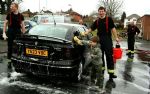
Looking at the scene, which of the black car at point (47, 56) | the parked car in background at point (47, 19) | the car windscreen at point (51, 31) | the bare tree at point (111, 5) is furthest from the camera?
the bare tree at point (111, 5)

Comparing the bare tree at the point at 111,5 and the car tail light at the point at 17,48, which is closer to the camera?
the car tail light at the point at 17,48

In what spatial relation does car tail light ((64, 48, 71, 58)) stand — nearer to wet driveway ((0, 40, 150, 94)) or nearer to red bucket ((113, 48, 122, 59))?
wet driveway ((0, 40, 150, 94))

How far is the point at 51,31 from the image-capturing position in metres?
8.67

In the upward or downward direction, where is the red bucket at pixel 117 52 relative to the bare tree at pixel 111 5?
downward

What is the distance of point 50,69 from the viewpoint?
7594mm

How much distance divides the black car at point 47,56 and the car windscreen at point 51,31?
0.37 metres

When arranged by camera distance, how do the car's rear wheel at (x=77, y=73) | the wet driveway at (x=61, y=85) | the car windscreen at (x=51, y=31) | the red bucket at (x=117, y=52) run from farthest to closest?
the red bucket at (x=117, y=52)
the car windscreen at (x=51, y=31)
the car's rear wheel at (x=77, y=73)
the wet driveway at (x=61, y=85)

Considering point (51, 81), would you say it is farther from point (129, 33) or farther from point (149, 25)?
point (149, 25)

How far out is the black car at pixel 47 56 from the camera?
761 cm

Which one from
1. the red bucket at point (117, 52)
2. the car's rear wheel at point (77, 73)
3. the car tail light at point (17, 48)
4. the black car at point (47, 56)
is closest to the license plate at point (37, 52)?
the black car at point (47, 56)

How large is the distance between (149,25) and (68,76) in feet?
142

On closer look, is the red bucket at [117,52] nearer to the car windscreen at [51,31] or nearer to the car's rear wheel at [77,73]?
the car's rear wheel at [77,73]

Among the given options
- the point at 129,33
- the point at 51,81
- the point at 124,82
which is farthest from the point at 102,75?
the point at 129,33

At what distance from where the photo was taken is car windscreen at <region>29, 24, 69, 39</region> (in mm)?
8487
